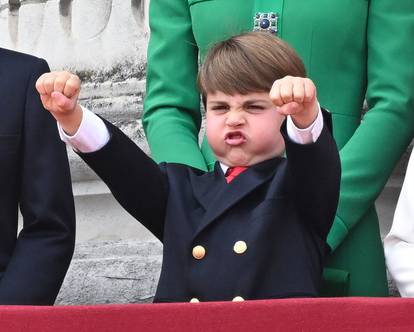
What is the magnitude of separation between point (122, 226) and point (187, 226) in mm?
1216

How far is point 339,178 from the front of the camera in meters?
2.24

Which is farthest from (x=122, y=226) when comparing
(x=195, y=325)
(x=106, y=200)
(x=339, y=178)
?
(x=195, y=325)

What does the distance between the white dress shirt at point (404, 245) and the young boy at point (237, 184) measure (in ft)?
0.46

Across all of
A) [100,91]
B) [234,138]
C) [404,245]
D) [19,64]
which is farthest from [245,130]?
[100,91]

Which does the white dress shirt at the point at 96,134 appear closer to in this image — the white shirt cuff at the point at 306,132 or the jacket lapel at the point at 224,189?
the white shirt cuff at the point at 306,132

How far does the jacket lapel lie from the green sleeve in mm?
165

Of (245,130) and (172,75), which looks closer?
(245,130)

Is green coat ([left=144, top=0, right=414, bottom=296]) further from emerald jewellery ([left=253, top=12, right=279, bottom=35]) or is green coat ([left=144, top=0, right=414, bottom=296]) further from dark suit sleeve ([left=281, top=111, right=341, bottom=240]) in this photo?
dark suit sleeve ([left=281, top=111, right=341, bottom=240])

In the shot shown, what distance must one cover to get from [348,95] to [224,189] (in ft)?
1.23

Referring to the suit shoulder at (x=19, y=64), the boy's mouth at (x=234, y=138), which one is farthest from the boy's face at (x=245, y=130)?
the suit shoulder at (x=19, y=64)

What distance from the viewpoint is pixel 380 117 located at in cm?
250

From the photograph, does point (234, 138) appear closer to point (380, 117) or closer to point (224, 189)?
point (224, 189)

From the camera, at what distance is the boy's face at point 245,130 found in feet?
7.75

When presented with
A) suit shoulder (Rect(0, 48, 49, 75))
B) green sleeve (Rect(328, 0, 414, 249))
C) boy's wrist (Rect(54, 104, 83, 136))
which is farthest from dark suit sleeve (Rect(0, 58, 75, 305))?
green sleeve (Rect(328, 0, 414, 249))
